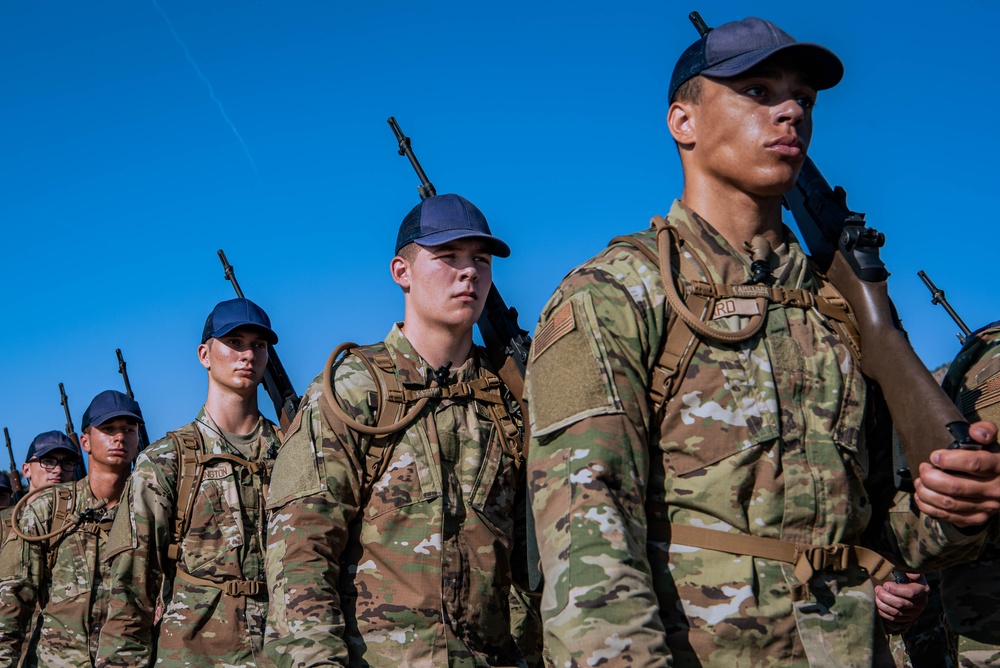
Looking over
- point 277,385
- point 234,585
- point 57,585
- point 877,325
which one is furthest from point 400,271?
point 57,585

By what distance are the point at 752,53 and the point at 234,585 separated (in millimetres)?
5239

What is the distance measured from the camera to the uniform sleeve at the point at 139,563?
25.5ft

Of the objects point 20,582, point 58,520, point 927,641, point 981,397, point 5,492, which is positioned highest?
point 5,492

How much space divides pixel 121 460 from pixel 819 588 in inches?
364

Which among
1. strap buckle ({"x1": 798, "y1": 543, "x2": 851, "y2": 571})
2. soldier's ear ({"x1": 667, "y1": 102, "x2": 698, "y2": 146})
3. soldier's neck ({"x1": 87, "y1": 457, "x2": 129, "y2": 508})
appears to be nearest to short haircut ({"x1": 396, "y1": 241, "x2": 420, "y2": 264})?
soldier's ear ({"x1": 667, "y1": 102, "x2": 698, "y2": 146})

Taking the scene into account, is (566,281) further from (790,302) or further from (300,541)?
(300,541)

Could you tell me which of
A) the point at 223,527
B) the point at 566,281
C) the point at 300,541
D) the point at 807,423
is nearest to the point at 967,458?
the point at 807,423

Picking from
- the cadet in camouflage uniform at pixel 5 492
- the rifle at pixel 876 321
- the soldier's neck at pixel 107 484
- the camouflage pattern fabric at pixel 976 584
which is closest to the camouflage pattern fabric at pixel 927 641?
the camouflage pattern fabric at pixel 976 584

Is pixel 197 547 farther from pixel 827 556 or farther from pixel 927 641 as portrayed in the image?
pixel 927 641

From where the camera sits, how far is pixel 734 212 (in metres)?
3.89

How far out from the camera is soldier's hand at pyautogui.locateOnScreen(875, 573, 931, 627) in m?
6.71

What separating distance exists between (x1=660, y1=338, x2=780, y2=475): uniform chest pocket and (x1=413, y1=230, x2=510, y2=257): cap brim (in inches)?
105

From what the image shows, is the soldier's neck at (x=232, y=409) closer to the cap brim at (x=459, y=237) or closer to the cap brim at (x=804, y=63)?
the cap brim at (x=459, y=237)

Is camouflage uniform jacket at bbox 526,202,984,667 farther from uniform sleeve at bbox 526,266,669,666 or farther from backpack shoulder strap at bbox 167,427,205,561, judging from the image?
backpack shoulder strap at bbox 167,427,205,561
